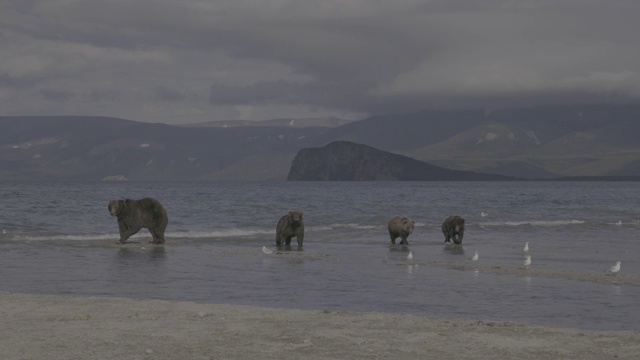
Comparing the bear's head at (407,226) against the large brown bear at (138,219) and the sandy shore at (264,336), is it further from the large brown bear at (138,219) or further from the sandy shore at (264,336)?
the sandy shore at (264,336)

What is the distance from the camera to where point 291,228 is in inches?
1293

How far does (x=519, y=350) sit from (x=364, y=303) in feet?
19.5

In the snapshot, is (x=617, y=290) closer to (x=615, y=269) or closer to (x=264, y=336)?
(x=615, y=269)

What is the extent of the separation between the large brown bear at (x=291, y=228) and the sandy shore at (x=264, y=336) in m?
16.3

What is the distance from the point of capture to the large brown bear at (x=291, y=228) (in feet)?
106

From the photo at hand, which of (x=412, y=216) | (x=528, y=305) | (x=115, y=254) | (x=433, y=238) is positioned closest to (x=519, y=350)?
(x=528, y=305)

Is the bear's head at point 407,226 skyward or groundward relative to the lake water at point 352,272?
skyward

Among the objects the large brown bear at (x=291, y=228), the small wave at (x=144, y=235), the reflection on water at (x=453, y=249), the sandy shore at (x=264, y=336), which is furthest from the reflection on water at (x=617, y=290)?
the small wave at (x=144, y=235)

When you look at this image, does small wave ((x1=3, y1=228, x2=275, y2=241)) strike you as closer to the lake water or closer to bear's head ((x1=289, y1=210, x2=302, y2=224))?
the lake water

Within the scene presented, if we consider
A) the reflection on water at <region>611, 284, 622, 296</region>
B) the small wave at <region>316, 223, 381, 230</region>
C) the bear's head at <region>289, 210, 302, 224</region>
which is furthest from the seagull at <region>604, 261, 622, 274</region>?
the small wave at <region>316, 223, 381, 230</region>

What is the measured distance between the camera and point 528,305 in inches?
699

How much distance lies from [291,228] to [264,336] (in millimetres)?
19827

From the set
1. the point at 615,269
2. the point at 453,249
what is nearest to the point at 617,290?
the point at 615,269

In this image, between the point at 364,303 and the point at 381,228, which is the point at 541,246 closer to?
the point at 381,228
